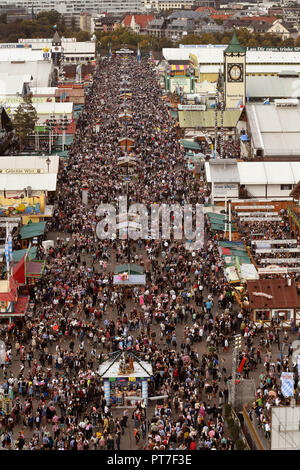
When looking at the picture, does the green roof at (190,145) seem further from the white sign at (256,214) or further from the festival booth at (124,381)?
the festival booth at (124,381)

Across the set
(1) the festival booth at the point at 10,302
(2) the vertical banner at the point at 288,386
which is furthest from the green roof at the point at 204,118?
(2) the vertical banner at the point at 288,386

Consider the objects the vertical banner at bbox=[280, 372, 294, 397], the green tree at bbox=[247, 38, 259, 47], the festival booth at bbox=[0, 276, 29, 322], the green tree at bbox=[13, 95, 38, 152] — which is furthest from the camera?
the green tree at bbox=[247, 38, 259, 47]

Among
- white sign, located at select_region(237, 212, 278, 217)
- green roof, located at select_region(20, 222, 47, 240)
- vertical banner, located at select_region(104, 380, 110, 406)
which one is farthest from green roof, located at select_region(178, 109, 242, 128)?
vertical banner, located at select_region(104, 380, 110, 406)

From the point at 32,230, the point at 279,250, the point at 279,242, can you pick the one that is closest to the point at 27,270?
the point at 32,230

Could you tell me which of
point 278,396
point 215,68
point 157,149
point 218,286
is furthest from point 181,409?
point 215,68

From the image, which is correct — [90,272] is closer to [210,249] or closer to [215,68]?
[210,249]

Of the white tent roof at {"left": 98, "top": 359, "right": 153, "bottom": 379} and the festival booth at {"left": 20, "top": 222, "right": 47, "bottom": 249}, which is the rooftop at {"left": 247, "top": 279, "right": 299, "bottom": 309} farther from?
the festival booth at {"left": 20, "top": 222, "right": 47, "bottom": 249}
